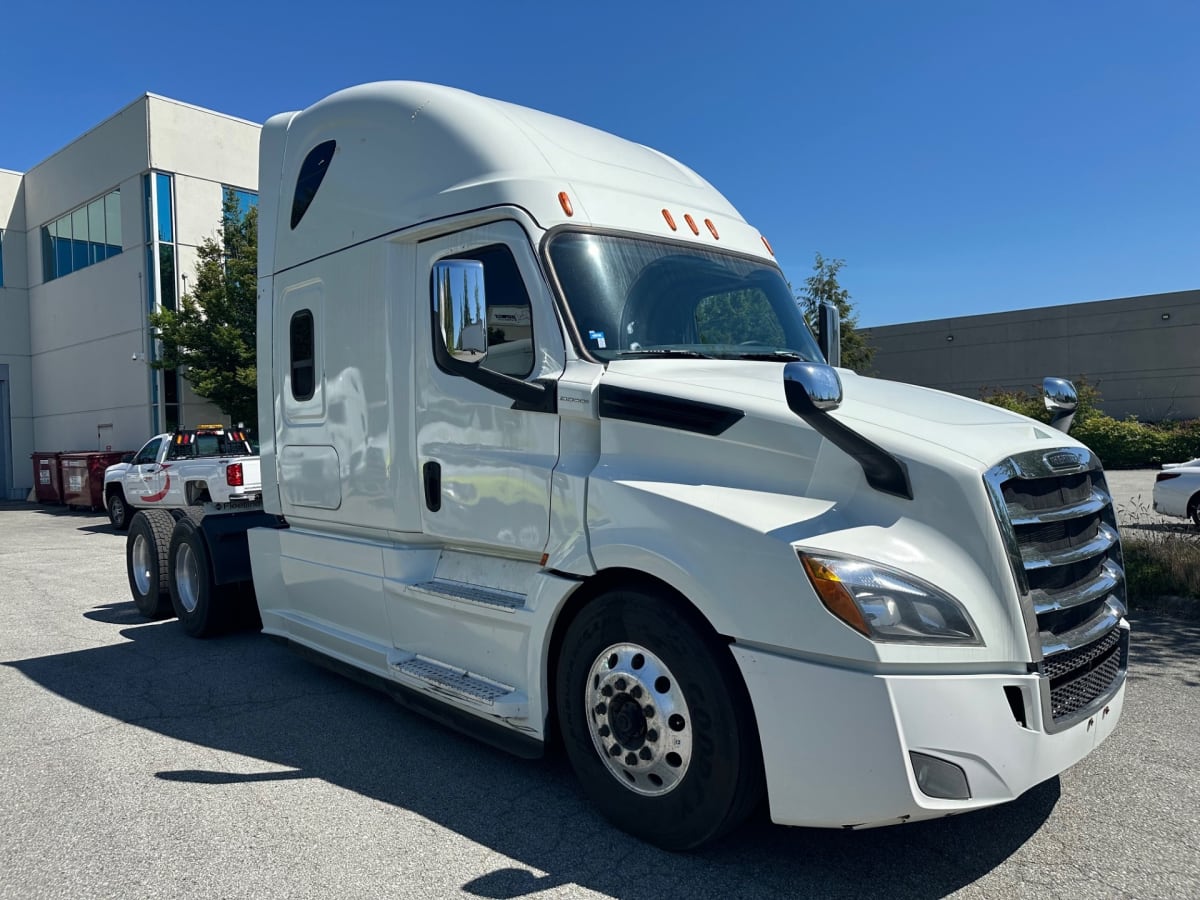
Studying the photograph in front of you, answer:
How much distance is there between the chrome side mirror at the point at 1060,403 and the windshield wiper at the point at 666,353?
172 cm

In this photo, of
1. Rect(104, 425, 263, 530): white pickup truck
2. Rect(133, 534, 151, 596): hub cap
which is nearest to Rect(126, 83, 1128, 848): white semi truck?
Rect(133, 534, 151, 596): hub cap

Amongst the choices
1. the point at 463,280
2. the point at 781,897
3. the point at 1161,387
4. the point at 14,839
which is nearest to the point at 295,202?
the point at 463,280

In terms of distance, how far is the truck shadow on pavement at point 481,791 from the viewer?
10.6 feet

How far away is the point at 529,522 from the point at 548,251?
122 cm

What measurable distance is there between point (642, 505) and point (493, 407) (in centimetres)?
110

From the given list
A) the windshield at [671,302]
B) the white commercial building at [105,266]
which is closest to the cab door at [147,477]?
the white commercial building at [105,266]

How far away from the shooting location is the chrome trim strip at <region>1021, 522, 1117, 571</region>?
3.05 metres

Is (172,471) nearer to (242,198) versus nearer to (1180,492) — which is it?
(242,198)

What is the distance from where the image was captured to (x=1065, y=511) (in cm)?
330

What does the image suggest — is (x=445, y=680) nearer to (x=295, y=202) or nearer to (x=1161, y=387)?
(x=295, y=202)

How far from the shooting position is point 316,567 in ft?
18.0

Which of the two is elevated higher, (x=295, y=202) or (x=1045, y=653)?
(x=295, y=202)

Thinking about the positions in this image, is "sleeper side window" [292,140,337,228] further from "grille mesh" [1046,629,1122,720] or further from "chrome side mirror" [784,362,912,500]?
"grille mesh" [1046,629,1122,720]

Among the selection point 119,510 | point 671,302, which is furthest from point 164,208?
point 671,302
